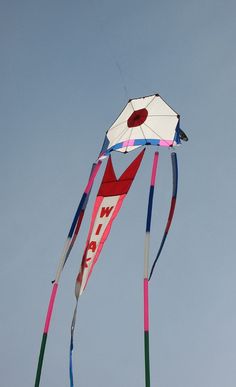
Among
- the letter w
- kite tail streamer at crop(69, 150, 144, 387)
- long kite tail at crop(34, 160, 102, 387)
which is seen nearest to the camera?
→ long kite tail at crop(34, 160, 102, 387)

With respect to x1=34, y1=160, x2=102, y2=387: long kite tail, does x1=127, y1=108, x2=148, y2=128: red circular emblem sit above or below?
above

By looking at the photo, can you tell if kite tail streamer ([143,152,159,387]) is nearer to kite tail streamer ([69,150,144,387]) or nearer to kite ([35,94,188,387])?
kite ([35,94,188,387])

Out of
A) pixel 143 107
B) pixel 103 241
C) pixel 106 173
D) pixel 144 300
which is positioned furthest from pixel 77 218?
pixel 143 107

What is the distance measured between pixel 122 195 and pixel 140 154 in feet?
6.69

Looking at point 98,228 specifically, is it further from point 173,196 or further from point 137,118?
point 137,118

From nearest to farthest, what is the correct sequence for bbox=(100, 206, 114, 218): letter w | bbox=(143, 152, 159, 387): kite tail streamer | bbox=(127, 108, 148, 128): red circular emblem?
bbox=(143, 152, 159, 387): kite tail streamer
bbox=(100, 206, 114, 218): letter w
bbox=(127, 108, 148, 128): red circular emblem

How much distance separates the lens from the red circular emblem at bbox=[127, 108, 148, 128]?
1706cm

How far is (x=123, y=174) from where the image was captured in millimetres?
16391

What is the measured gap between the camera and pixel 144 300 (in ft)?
38.2

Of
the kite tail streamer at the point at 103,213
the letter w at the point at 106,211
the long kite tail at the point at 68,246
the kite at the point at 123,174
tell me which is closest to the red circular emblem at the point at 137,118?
the kite at the point at 123,174

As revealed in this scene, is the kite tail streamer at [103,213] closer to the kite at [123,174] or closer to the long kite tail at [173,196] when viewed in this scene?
the kite at [123,174]

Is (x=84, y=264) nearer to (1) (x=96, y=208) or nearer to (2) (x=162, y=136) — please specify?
(1) (x=96, y=208)

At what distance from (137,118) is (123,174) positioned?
8.54 feet

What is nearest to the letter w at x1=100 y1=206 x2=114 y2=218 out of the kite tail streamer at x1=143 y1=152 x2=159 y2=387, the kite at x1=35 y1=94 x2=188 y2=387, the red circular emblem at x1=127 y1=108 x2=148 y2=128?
the kite at x1=35 y1=94 x2=188 y2=387
